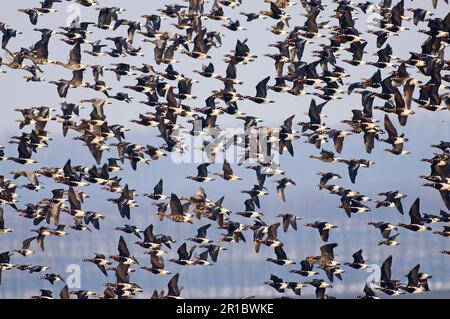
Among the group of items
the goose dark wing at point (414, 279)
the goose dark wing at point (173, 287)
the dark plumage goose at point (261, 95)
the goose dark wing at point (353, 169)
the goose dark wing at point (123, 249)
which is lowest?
the goose dark wing at point (414, 279)

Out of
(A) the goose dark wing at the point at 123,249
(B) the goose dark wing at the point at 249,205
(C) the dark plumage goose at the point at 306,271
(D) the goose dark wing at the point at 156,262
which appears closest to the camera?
(A) the goose dark wing at the point at 123,249

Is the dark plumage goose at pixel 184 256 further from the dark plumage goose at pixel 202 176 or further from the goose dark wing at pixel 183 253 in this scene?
the dark plumage goose at pixel 202 176

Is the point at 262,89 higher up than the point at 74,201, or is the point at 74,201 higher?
the point at 262,89

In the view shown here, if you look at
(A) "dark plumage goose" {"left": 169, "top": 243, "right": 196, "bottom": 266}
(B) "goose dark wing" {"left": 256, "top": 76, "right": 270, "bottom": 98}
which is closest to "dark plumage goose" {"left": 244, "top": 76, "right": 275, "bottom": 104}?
(B) "goose dark wing" {"left": 256, "top": 76, "right": 270, "bottom": 98}

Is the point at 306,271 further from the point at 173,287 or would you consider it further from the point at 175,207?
the point at 175,207

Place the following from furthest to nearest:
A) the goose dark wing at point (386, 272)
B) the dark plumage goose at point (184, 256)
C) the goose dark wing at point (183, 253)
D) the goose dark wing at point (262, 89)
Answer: the goose dark wing at point (183, 253), the goose dark wing at point (262, 89), the dark plumage goose at point (184, 256), the goose dark wing at point (386, 272)

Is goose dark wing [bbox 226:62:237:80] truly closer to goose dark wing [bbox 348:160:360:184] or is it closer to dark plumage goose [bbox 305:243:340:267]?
goose dark wing [bbox 348:160:360:184]

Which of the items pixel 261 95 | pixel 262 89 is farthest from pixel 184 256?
pixel 262 89

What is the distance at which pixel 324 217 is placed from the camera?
123 meters

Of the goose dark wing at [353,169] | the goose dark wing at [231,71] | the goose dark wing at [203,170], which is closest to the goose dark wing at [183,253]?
the goose dark wing at [203,170]
